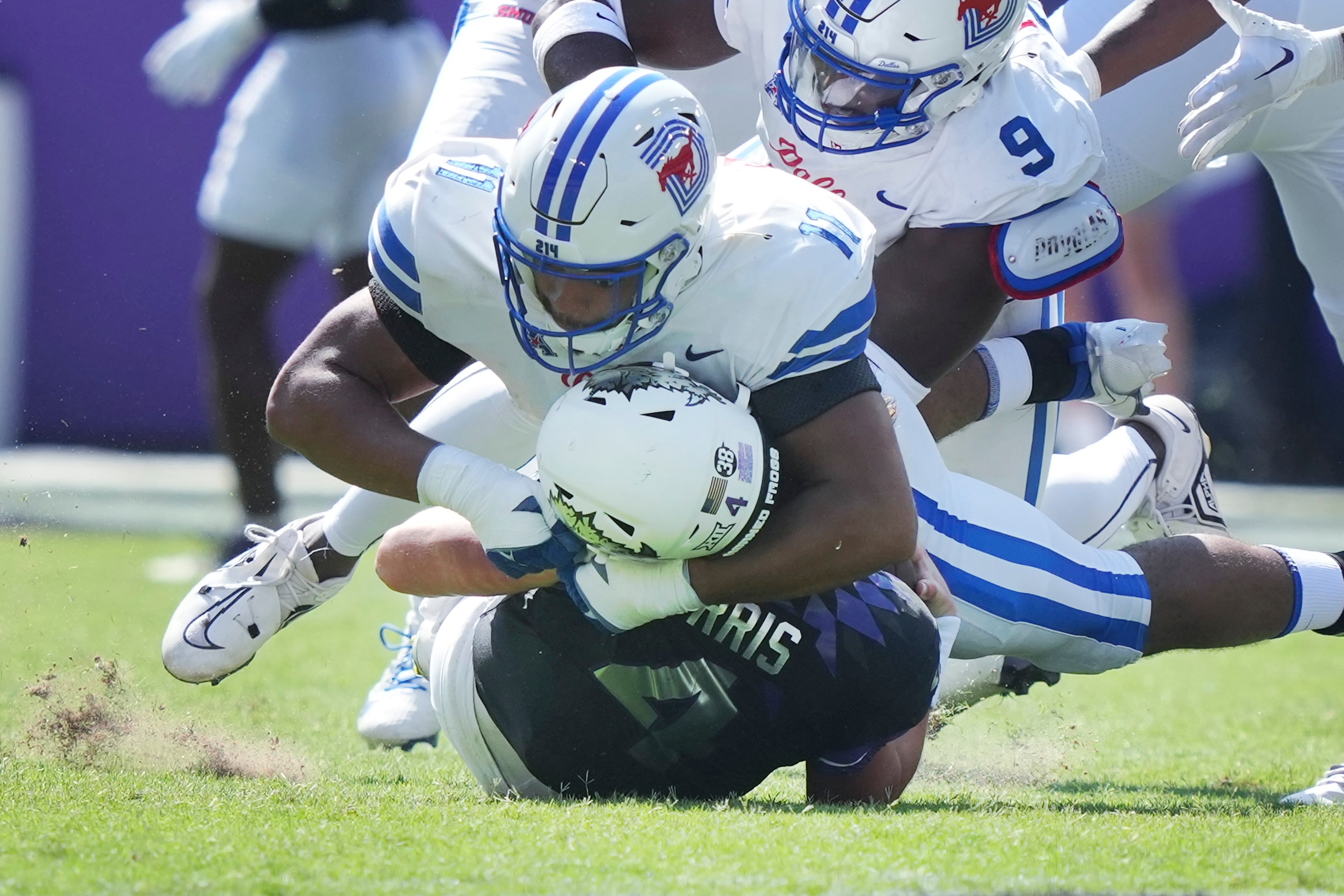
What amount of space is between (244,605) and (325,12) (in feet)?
11.2

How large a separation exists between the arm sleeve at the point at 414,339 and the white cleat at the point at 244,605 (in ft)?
2.95

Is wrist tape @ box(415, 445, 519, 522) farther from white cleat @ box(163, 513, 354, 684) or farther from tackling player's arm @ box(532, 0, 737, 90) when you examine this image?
tackling player's arm @ box(532, 0, 737, 90)

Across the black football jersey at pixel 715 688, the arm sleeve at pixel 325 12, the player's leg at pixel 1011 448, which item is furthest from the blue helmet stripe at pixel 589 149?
the arm sleeve at pixel 325 12

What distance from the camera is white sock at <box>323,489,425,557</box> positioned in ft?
10.6

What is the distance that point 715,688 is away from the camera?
232 centimetres

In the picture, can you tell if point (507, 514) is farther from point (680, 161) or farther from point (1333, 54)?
point (1333, 54)

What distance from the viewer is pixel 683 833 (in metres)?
2.02

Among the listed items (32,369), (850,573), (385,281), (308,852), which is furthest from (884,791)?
(32,369)

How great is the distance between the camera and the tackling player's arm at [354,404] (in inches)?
96.5

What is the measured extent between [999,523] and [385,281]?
3.87ft

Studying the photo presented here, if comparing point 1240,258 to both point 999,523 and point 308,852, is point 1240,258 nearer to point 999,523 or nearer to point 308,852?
point 999,523

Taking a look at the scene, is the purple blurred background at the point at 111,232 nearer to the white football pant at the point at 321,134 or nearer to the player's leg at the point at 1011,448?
the white football pant at the point at 321,134

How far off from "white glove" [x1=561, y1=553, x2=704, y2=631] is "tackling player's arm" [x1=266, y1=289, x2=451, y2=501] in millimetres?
369

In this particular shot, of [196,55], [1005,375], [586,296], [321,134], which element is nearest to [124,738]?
[586,296]
